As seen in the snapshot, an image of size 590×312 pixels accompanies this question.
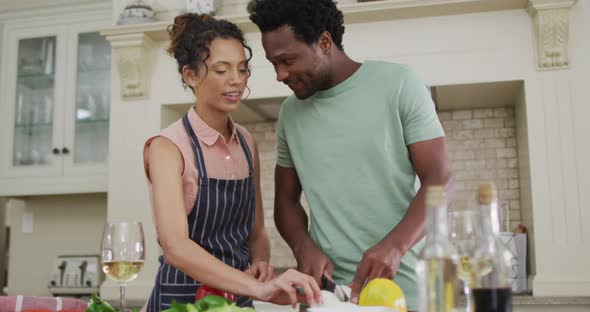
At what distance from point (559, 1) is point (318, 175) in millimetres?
2116

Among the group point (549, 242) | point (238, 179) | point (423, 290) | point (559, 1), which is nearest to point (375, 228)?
point (238, 179)

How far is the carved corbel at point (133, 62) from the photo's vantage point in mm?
3508

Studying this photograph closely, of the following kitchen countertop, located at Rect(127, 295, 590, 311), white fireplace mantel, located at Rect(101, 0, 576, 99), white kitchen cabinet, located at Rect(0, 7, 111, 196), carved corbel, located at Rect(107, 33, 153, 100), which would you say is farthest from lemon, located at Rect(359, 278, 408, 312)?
white kitchen cabinet, located at Rect(0, 7, 111, 196)

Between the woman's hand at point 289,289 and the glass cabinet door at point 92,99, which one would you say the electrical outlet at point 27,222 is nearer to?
the glass cabinet door at point 92,99

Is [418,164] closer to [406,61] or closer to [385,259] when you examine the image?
[385,259]

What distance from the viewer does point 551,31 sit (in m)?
3.04

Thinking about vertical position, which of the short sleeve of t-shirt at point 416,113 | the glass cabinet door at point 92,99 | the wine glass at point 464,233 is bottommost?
the wine glass at point 464,233

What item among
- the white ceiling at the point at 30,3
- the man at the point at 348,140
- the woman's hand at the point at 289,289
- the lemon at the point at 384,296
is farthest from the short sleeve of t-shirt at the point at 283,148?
the white ceiling at the point at 30,3

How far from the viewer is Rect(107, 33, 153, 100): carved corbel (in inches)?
138

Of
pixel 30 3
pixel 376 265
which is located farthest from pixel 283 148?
pixel 30 3

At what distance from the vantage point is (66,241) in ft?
14.4

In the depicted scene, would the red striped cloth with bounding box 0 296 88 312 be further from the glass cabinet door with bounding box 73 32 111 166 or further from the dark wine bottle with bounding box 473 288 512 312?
the glass cabinet door with bounding box 73 32 111 166

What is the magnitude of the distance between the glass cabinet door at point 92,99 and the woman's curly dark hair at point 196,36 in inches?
111

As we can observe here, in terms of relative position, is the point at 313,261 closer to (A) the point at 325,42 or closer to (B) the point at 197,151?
(B) the point at 197,151
